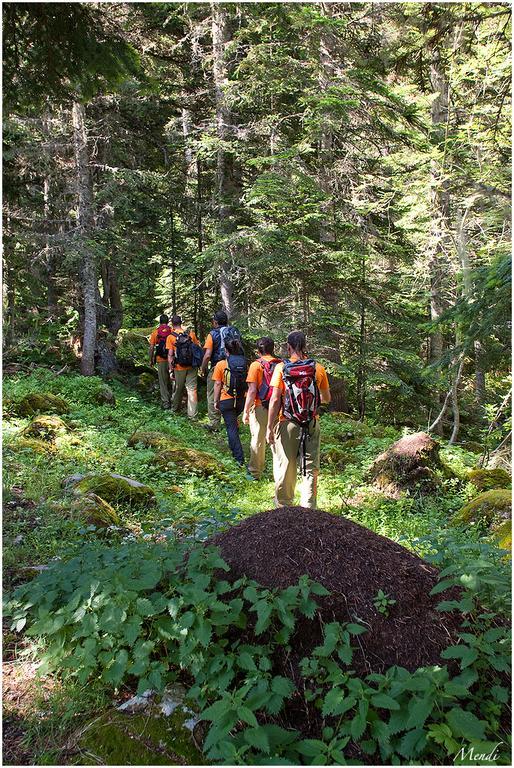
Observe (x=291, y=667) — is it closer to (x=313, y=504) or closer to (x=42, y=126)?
(x=313, y=504)

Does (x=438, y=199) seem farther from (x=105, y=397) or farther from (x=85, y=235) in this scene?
Result: (x=105, y=397)

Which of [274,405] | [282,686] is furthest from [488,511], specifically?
[282,686]

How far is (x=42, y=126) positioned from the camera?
14.3 metres

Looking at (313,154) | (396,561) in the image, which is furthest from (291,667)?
(313,154)

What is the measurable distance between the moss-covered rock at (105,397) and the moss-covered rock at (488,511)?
8.58 m

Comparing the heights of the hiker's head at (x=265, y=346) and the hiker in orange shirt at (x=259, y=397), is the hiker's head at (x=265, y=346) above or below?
above

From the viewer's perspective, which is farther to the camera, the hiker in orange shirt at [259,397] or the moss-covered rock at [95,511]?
the hiker in orange shirt at [259,397]

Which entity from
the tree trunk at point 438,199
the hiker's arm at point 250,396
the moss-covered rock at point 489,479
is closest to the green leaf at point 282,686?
the hiker's arm at point 250,396

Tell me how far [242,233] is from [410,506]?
7817 mm

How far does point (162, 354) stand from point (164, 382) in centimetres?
83

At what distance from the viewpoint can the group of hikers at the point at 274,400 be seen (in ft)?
19.2

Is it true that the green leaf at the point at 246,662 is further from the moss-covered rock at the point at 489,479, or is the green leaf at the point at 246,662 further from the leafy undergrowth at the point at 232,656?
the moss-covered rock at the point at 489,479

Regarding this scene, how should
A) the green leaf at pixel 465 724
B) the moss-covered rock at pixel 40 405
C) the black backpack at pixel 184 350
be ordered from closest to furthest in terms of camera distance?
the green leaf at pixel 465 724
the moss-covered rock at pixel 40 405
the black backpack at pixel 184 350

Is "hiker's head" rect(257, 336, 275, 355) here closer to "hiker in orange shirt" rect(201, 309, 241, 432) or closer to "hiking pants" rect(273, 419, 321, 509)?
"hiking pants" rect(273, 419, 321, 509)
